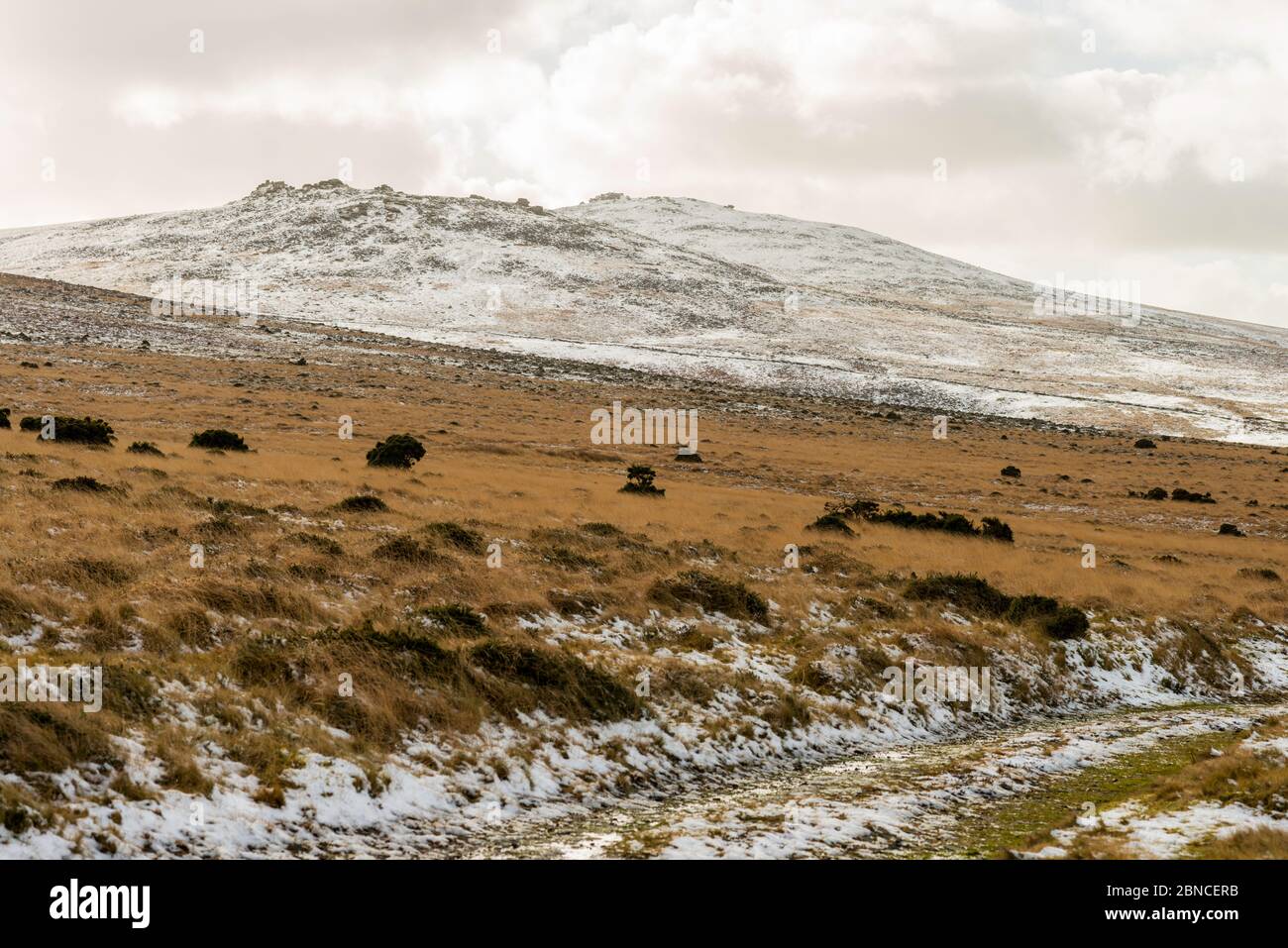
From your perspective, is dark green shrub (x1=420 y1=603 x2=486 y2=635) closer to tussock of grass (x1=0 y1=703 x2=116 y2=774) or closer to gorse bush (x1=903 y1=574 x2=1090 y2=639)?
tussock of grass (x1=0 y1=703 x2=116 y2=774)

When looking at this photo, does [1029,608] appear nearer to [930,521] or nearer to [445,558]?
[930,521]

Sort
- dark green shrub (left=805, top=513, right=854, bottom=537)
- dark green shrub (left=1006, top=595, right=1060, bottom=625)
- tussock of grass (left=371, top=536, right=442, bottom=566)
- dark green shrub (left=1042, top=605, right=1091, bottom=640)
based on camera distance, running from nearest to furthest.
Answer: tussock of grass (left=371, top=536, right=442, bottom=566) → dark green shrub (left=1042, top=605, right=1091, bottom=640) → dark green shrub (left=1006, top=595, right=1060, bottom=625) → dark green shrub (left=805, top=513, right=854, bottom=537)

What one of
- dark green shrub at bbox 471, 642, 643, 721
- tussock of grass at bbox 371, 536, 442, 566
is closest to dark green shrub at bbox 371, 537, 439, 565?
tussock of grass at bbox 371, 536, 442, 566

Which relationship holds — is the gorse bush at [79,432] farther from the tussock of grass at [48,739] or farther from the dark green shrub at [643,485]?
the tussock of grass at [48,739]

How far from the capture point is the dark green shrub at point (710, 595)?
66.9ft

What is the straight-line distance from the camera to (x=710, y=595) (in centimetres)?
2070

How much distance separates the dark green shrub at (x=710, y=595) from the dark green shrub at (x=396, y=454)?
20087mm

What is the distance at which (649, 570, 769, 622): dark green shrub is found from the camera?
2039 cm

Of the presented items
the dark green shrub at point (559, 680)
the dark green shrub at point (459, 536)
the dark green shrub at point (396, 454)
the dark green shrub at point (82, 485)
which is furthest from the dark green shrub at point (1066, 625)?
the dark green shrub at point (396, 454)

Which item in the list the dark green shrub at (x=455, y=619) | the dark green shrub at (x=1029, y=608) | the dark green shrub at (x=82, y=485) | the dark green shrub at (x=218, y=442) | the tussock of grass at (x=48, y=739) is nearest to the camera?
the tussock of grass at (x=48, y=739)

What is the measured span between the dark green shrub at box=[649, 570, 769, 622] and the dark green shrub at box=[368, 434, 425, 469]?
791 inches
